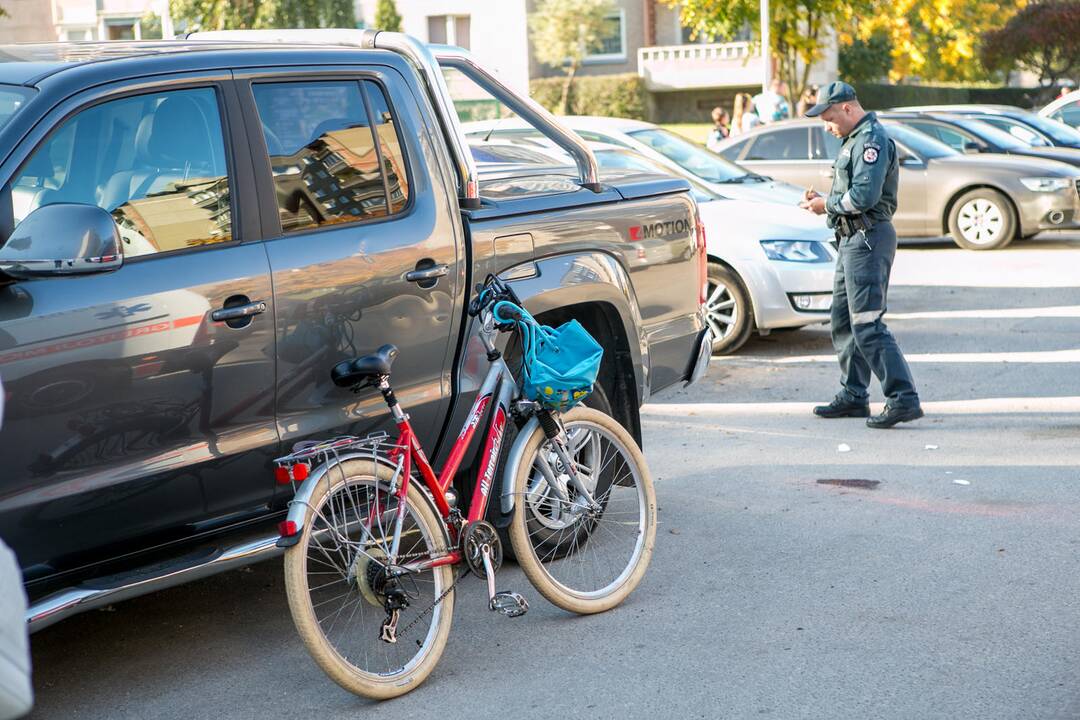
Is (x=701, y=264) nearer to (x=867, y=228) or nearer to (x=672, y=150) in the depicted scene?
(x=867, y=228)

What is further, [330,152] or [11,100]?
[330,152]

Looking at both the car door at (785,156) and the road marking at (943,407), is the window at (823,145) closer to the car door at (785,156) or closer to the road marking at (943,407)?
the car door at (785,156)

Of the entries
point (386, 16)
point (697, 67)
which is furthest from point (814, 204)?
point (697, 67)

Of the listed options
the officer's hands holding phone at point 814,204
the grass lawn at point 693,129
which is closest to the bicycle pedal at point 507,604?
the officer's hands holding phone at point 814,204

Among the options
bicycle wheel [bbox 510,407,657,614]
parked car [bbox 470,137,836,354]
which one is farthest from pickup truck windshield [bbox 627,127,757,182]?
bicycle wheel [bbox 510,407,657,614]

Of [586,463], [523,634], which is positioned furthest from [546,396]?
[523,634]

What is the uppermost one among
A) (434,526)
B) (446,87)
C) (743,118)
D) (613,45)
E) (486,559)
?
(613,45)

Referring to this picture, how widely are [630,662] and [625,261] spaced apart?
1.95 meters

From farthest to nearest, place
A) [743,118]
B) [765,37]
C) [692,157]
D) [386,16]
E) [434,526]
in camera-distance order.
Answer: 1. [386,16]
2. [765,37]
3. [743,118]
4. [692,157]
5. [434,526]

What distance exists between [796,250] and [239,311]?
6.43m

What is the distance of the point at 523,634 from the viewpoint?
4.91 m

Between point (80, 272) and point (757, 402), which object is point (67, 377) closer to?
point (80, 272)

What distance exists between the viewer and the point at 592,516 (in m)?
5.29

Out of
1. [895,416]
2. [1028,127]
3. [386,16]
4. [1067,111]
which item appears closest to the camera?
[895,416]
